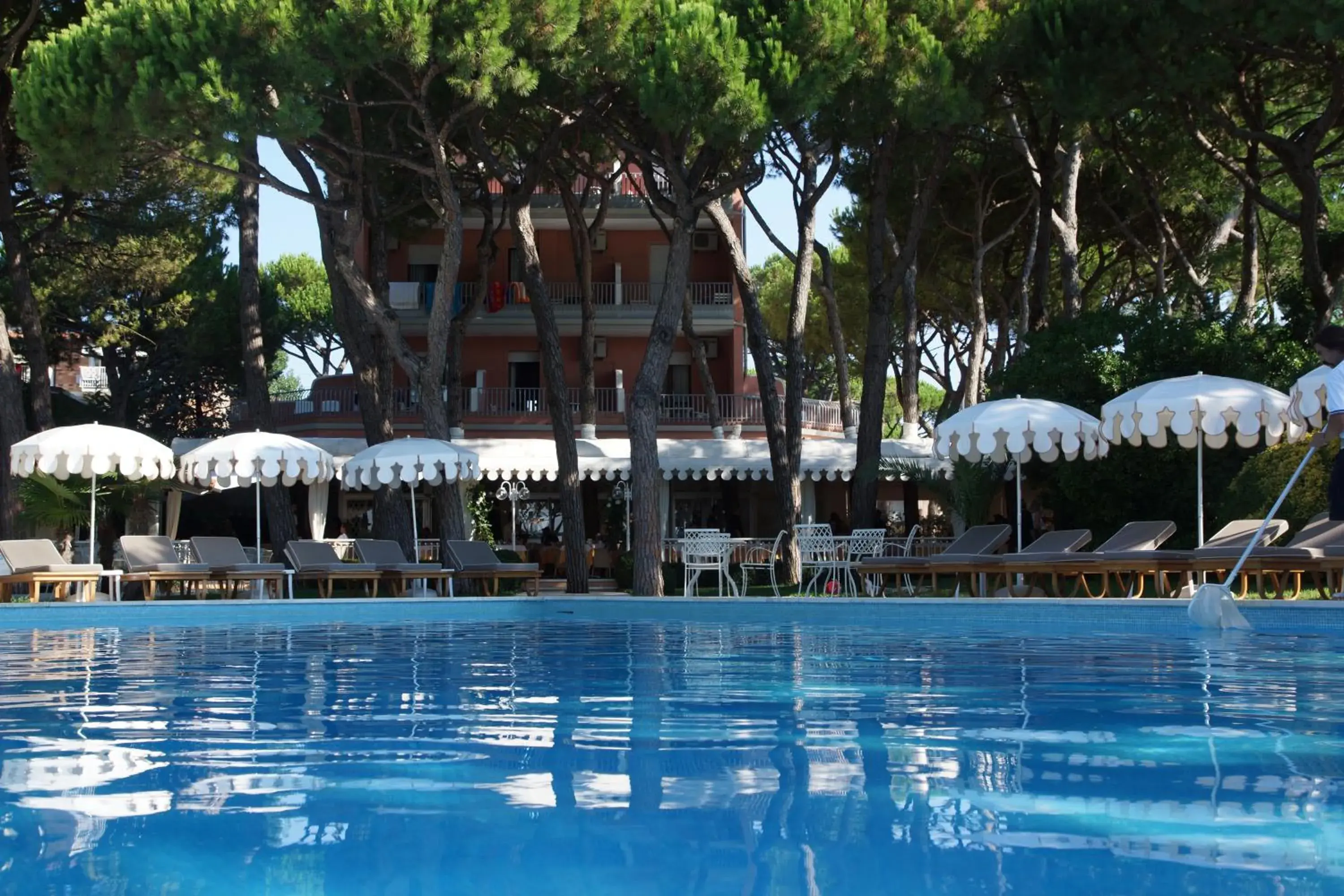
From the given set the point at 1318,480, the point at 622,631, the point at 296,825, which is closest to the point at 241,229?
the point at 622,631

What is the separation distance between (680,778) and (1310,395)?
396 inches

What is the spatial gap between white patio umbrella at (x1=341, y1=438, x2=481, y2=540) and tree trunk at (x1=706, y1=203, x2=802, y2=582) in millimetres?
5047

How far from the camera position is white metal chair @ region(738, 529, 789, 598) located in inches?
712

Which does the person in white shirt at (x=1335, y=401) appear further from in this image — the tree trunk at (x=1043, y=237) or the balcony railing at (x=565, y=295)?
the balcony railing at (x=565, y=295)

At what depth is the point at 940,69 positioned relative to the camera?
61.5 ft

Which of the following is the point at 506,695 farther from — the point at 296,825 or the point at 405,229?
the point at 405,229

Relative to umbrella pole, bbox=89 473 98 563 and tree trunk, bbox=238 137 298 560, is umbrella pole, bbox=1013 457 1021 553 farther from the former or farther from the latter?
tree trunk, bbox=238 137 298 560

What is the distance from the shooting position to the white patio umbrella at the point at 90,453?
54.7 ft

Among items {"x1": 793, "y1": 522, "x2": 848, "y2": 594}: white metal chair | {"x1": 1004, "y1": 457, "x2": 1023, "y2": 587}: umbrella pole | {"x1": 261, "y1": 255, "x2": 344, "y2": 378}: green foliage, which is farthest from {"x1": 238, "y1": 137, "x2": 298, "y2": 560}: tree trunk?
{"x1": 261, "y1": 255, "x2": 344, "y2": 378}: green foliage

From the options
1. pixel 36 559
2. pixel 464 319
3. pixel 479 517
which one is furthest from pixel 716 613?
pixel 464 319

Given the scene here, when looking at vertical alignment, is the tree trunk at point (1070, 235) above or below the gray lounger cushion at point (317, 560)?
above

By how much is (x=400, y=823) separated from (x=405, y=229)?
23.7 metres

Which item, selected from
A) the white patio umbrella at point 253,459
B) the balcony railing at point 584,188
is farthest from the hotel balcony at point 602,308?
the white patio umbrella at point 253,459

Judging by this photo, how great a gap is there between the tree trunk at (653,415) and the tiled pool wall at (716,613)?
2175mm
